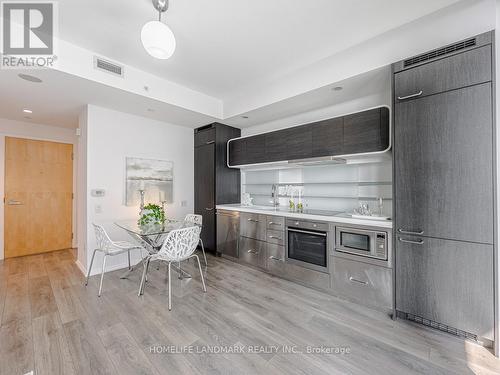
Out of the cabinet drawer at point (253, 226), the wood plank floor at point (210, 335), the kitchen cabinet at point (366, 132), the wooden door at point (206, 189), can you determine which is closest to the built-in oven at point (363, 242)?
the wood plank floor at point (210, 335)

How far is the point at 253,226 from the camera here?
3.49 meters

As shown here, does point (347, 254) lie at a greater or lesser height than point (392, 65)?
lesser

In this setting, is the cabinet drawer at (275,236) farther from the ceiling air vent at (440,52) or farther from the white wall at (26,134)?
the white wall at (26,134)

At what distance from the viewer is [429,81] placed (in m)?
1.96

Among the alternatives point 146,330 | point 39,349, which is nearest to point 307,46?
point 146,330

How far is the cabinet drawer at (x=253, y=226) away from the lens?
3358 mm

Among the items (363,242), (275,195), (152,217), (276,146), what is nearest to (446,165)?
(363,242)

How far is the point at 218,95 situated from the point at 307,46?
1781 mm

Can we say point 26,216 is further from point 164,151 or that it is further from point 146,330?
point 146,330

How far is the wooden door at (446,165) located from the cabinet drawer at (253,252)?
1.84 meters

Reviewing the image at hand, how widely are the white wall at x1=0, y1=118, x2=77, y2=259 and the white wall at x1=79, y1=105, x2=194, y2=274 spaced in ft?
6.38

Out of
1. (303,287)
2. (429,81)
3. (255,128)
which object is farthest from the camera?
(255,128)

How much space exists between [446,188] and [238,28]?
240 centimetres

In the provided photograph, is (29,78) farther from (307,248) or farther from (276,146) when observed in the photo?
(307,248)
